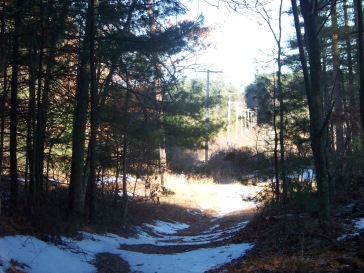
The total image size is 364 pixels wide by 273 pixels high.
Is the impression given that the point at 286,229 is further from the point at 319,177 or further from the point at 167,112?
the point at 167,112

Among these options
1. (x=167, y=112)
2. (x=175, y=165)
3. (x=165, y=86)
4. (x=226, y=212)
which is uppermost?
(x=165, y=86)

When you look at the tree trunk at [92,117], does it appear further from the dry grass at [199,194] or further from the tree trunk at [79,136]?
the dry grass at [199,194]

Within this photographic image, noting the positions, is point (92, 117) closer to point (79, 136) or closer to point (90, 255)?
point (79, 136)

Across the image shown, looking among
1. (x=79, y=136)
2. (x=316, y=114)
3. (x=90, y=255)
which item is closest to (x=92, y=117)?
(x=79, y=136)

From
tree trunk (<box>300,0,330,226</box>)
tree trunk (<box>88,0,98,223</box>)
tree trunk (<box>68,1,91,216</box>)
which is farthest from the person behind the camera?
tree trunk (<box>68,1,91,216</box>)

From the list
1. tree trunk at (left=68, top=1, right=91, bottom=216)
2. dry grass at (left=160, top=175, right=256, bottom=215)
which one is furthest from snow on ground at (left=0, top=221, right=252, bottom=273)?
dry grass at (left=160, top=175, right=256, bottom=215)

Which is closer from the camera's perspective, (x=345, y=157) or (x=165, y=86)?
(x=345, y=157)

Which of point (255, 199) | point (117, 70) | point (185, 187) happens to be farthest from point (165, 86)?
point (185, 187)

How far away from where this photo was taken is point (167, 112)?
44.9ft

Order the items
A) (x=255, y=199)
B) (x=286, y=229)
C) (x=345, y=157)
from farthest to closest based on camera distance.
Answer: (x=255, y=199), (x=345, y=157), (x=286, y=229)

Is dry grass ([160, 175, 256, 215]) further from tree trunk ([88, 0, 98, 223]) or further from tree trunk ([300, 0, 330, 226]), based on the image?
tree trunk ([300, 0, 330, 226])

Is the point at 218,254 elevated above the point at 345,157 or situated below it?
below

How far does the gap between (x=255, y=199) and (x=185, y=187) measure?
476 inches

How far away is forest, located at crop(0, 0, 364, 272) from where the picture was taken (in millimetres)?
9047
